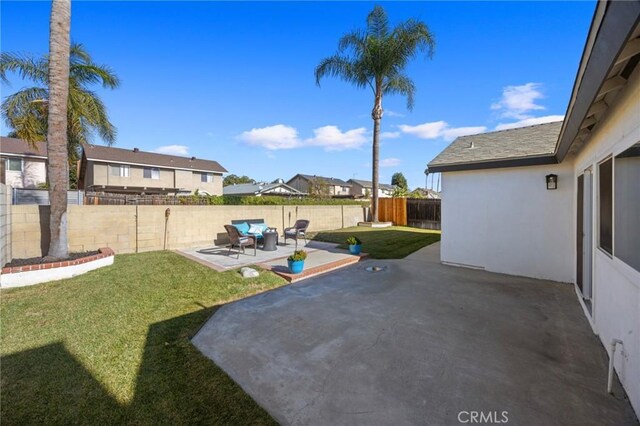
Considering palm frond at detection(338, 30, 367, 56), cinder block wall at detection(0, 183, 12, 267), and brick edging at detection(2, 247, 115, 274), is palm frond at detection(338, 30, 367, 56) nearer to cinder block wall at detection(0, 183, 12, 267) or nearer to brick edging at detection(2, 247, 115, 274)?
brick edging at detection(2, 247, 115, 274)

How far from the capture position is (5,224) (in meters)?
6.02

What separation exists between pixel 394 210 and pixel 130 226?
53.2 feet

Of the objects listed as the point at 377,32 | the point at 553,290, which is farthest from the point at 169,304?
the point at 377,32

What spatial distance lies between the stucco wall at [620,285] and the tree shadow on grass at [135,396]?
342 centimetres

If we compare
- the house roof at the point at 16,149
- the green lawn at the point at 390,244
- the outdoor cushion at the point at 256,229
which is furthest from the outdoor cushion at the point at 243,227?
the house roof at the point at 16,149

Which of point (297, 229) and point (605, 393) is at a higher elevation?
point (297, 229)

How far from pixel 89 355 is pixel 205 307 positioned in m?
1.85

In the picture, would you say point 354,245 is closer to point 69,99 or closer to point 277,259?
point 277,259

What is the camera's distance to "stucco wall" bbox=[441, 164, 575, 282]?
6719mm

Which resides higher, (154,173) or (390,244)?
(154,173)

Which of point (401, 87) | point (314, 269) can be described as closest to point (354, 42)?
point (401, 87)

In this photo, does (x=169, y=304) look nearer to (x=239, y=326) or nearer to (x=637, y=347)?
(x=239, y=326)

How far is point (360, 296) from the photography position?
18.6ft

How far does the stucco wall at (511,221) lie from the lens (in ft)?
22.0
